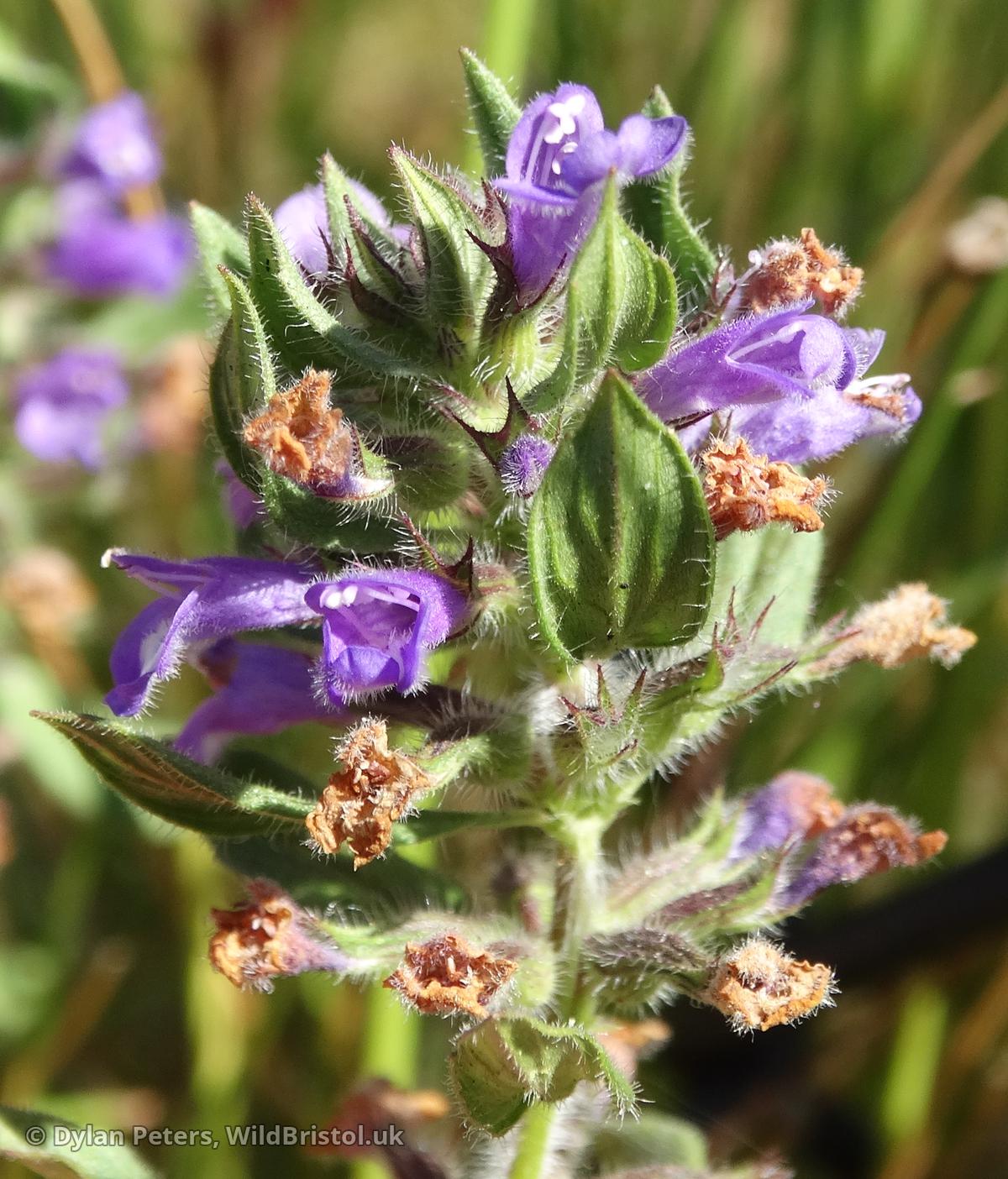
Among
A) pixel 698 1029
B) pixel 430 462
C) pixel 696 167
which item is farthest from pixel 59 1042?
pixel 696 167

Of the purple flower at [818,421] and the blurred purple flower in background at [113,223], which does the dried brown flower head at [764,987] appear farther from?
the blurred purple flower in background at [113,223]

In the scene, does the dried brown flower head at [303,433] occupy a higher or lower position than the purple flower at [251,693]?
higher

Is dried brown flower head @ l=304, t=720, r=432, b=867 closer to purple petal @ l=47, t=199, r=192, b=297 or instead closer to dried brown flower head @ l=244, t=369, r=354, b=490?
dried brown flower head @ l=244, t=369, r=354, b=490

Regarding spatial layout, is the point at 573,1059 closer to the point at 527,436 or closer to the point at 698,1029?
the point at 527,436

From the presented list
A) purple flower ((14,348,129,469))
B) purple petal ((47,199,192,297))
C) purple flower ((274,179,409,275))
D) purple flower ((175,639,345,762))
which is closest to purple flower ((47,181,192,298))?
purple petal ((47,199,192,297))

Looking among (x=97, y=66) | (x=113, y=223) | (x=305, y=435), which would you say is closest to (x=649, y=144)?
(x=305, y=435)

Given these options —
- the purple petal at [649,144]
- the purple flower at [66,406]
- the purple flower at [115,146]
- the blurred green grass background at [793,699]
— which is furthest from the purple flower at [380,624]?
the purple flower at [115,146]
